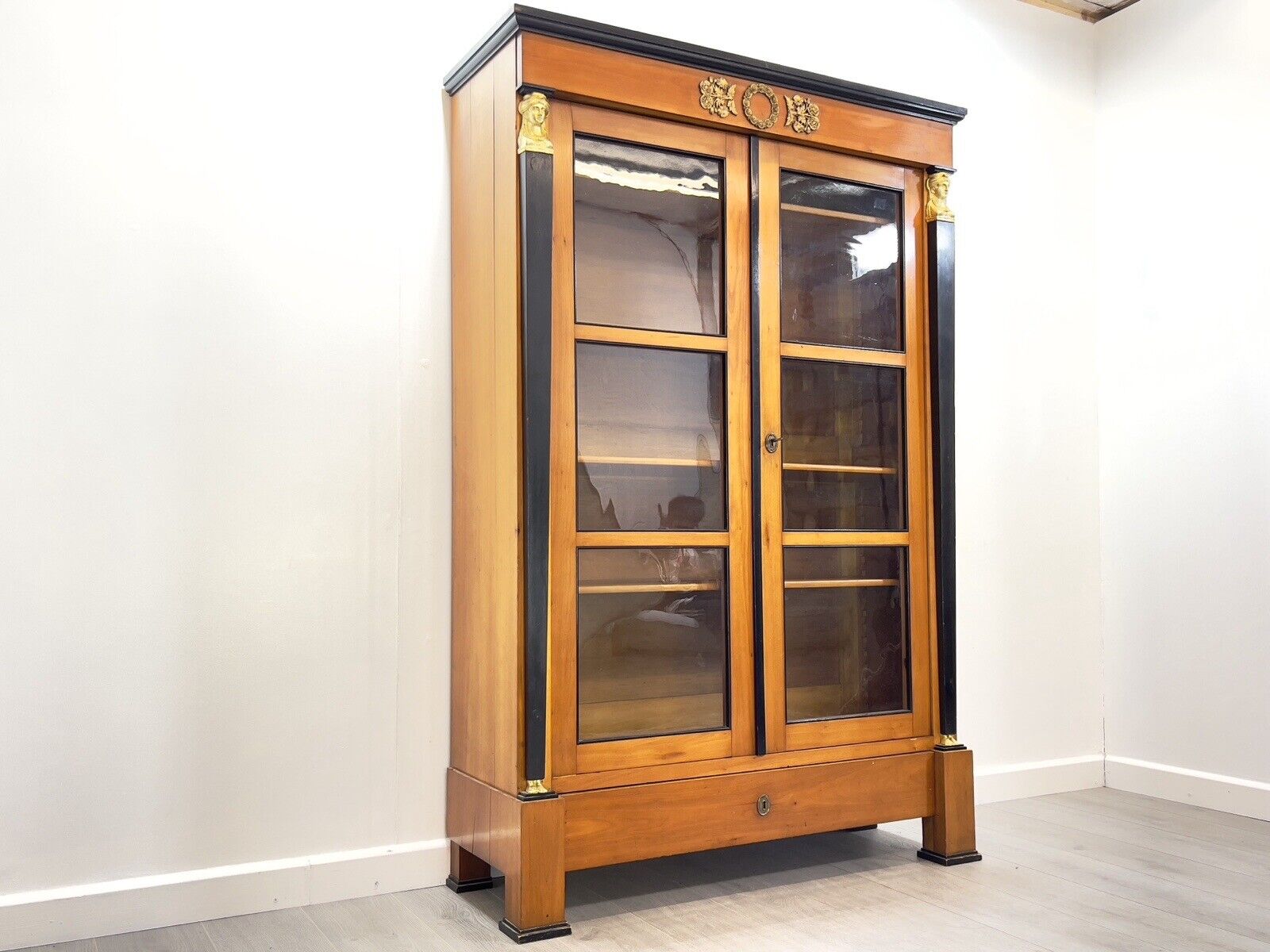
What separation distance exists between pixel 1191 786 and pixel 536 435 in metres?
2.52

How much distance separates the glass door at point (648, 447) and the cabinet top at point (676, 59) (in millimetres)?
154

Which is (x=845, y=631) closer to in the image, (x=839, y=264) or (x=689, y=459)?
(x=689, y=459)

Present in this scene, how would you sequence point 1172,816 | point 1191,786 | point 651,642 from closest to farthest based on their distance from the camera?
point 651,642, point 1172,816, point 1191,786

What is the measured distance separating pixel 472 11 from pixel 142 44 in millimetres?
818

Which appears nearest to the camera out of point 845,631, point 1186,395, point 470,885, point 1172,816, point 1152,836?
point 470,885

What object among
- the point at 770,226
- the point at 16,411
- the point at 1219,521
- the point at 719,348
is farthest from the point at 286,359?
the point at 1219,521

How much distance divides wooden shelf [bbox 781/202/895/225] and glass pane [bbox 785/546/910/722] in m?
0.85

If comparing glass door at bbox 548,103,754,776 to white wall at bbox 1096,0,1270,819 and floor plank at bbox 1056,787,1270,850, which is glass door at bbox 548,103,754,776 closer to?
floor plank at bbox 1056,787,1270,850

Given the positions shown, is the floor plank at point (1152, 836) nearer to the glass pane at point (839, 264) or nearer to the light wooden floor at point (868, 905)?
the light wooden floor at point (868, 905)

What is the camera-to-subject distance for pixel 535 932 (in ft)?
7.48

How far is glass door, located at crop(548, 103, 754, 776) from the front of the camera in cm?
243

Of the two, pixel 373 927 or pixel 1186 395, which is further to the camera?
pixel 1186 395

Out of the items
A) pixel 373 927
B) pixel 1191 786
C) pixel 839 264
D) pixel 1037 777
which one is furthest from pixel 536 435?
pixel 1191 786

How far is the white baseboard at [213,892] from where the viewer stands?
88.7 inches
